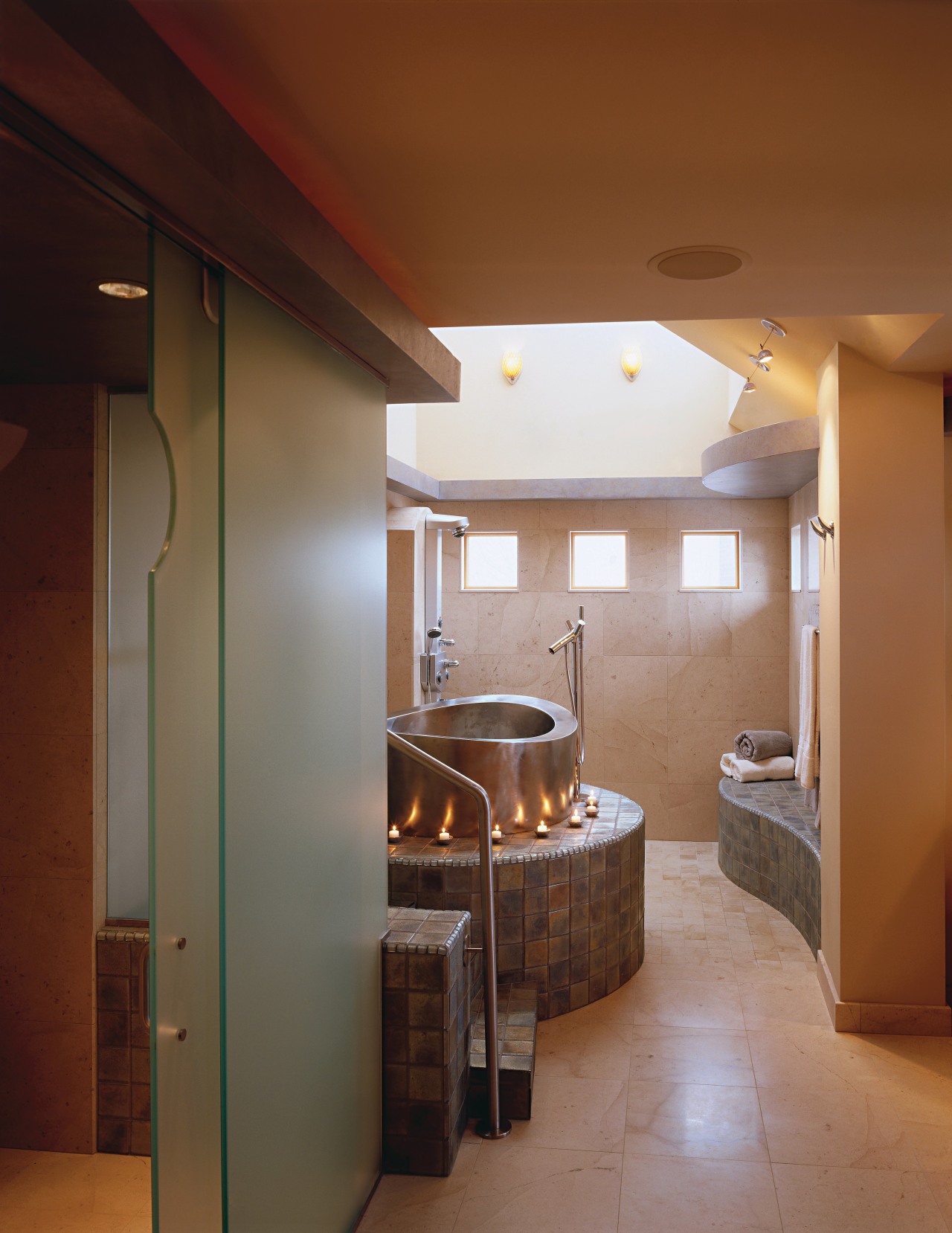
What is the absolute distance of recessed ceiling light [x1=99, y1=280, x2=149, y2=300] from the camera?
175 cm

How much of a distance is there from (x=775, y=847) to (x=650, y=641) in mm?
1930

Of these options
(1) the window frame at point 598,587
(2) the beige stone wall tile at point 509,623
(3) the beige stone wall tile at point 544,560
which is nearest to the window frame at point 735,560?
(1) the window frame at point 598,587

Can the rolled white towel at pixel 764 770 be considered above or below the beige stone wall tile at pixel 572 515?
below

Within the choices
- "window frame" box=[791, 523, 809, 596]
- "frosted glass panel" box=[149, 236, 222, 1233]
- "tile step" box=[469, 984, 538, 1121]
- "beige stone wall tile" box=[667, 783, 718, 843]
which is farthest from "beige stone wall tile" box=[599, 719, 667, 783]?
"frosted glass panel" box=[149, 236, 222, 1233]

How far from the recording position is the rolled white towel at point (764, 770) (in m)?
5.57

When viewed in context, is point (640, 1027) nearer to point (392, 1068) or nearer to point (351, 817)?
point (392, 1068)

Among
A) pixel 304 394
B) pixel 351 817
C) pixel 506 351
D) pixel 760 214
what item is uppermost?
pixel 506 351

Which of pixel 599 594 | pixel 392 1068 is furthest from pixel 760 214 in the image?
pixel 599 594

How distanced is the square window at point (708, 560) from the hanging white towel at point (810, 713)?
196cm

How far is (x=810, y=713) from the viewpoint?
13.5 feet

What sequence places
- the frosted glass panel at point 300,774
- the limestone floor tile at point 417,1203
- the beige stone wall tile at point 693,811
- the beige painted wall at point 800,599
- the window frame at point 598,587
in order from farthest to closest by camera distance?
the window frame at point 598,587 < the beige stone wall tile at point 693,811 < the beige painted wall at point 800,599 < the limestone floor tile at point 417,1203 < the frosted glass panel at point 300,774

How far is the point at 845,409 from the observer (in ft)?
10.8

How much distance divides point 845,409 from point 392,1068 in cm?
261

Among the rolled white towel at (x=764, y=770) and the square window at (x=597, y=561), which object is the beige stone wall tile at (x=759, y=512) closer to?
the square window at (x=597, y=561)
